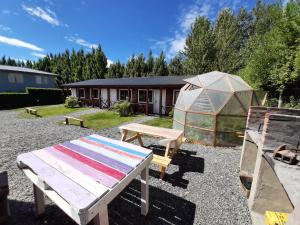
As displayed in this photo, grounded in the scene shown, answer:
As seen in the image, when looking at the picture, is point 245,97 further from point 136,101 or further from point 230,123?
point 136,101

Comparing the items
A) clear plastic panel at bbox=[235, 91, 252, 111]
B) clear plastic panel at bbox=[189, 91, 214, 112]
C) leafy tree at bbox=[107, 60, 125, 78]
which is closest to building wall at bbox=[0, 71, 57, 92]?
leafy tree at bbox=[107, 60, 125, 78]

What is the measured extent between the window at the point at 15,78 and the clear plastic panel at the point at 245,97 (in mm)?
29986

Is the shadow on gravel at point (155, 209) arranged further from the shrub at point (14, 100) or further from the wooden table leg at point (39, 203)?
the shrub at point (14, 100)

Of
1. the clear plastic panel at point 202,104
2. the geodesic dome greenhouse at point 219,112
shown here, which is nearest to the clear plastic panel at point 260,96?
the geodesic dome greenhouse at point 219,112

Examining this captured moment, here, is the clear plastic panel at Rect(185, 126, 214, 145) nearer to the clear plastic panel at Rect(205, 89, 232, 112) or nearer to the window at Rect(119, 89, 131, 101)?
the clear plastic panel at Rect(205, 89, 232, 112)

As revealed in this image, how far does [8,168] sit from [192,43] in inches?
1024

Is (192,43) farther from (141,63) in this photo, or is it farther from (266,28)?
(141,63)

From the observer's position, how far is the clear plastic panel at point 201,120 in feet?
25.0

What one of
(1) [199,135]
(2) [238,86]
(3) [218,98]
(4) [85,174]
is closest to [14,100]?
(1) [199,135]

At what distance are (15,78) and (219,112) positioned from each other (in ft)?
97.5

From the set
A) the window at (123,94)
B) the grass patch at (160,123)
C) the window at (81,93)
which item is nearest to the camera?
the grass patch at (160,123)

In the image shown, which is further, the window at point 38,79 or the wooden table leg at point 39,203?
the window at point 38,79

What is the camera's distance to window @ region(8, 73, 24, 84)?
24134 millimetres

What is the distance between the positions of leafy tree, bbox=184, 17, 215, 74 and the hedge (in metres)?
21.5
